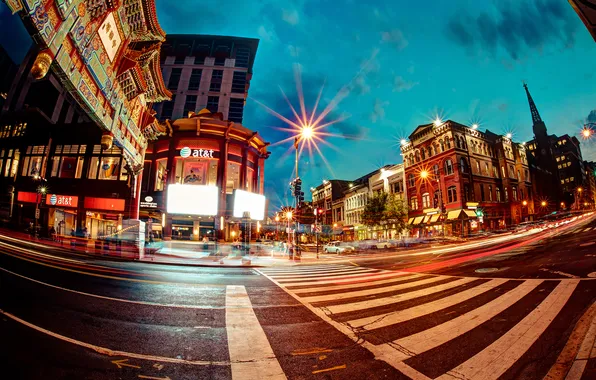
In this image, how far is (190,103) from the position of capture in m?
39.3

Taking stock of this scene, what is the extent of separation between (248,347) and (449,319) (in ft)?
13.5

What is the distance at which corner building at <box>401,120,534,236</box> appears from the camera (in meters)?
33.5

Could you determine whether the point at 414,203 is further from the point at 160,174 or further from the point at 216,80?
the point at 216,80

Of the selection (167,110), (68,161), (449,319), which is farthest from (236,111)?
(449,319)

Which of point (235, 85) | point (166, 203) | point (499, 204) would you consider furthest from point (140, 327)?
point (499, 204)

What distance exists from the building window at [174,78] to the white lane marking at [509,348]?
158ft

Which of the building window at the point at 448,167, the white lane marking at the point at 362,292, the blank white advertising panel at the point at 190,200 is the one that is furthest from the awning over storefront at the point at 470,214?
the blank white advertising panel at the point at 190,200

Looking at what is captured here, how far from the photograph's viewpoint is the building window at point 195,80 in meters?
40.1

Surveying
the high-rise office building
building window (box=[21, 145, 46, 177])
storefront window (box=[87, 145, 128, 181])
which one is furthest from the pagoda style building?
the high-rise office building

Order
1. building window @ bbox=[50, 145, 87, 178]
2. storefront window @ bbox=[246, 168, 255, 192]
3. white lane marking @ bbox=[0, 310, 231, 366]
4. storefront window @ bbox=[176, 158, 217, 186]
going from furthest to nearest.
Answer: storefront window @ bbox=[246, 168, 255, 192] < storefront window @ bbox=[176, 158, 217, 186] < building window @ bbox=[50, 145, 87, 178] < white lane marking @ bbox=[0, 310, 231, 366]

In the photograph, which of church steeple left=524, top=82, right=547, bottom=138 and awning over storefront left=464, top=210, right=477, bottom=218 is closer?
awning over storefront left=464, top=210, right=477, bottom=218

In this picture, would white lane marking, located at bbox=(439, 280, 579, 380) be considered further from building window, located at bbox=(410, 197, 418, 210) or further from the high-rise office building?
the high-rise office building

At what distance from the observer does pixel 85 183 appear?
22312 mm

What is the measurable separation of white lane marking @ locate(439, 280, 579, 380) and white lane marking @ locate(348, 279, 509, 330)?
139 centimetres
